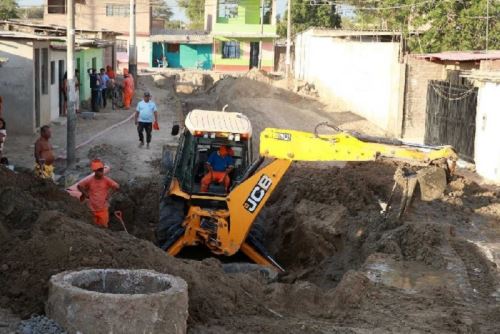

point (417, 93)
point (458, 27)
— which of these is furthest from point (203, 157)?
point (458, 27)

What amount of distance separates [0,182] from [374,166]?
33.5ft

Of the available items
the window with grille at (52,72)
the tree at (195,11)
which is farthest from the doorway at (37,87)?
the tree at (195,11)

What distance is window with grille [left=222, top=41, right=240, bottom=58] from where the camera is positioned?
215ft

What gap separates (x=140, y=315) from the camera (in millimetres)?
6652

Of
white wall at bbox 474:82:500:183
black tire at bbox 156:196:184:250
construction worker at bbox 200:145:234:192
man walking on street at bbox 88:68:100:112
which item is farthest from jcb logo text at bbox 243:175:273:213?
man walking on street at bbox 88:68:100:112

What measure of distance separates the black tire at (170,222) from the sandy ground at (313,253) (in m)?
1.34

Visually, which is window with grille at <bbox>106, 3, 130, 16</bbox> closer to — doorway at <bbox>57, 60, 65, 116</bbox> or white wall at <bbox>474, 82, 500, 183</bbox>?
doorway at <bbox>57, 60, 65, 116</bbox>

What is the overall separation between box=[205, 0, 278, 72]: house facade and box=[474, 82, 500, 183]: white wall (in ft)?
142

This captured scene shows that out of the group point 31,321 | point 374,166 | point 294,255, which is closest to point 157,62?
point 374,166

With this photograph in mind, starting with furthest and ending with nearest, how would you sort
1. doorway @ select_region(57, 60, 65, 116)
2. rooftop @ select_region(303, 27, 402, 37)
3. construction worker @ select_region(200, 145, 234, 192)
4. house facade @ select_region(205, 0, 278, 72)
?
house facade @ select_region(205, 0, 278, 72) → rooftop @ select_region(303, 27, 402, 37) → doorway @ select_region(57, 60, 65, 116) → construction worker @ select_region(200, 145, 234, 192)

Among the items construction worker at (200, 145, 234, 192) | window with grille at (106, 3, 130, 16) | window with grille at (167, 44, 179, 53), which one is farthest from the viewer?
window with grille at (167, 44, 179, 53)

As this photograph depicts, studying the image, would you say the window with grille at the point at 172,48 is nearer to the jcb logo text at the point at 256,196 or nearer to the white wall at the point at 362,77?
the white wall at the point at 362,77

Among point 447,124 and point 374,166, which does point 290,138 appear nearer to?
point 374,166

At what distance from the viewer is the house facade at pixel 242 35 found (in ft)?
210
